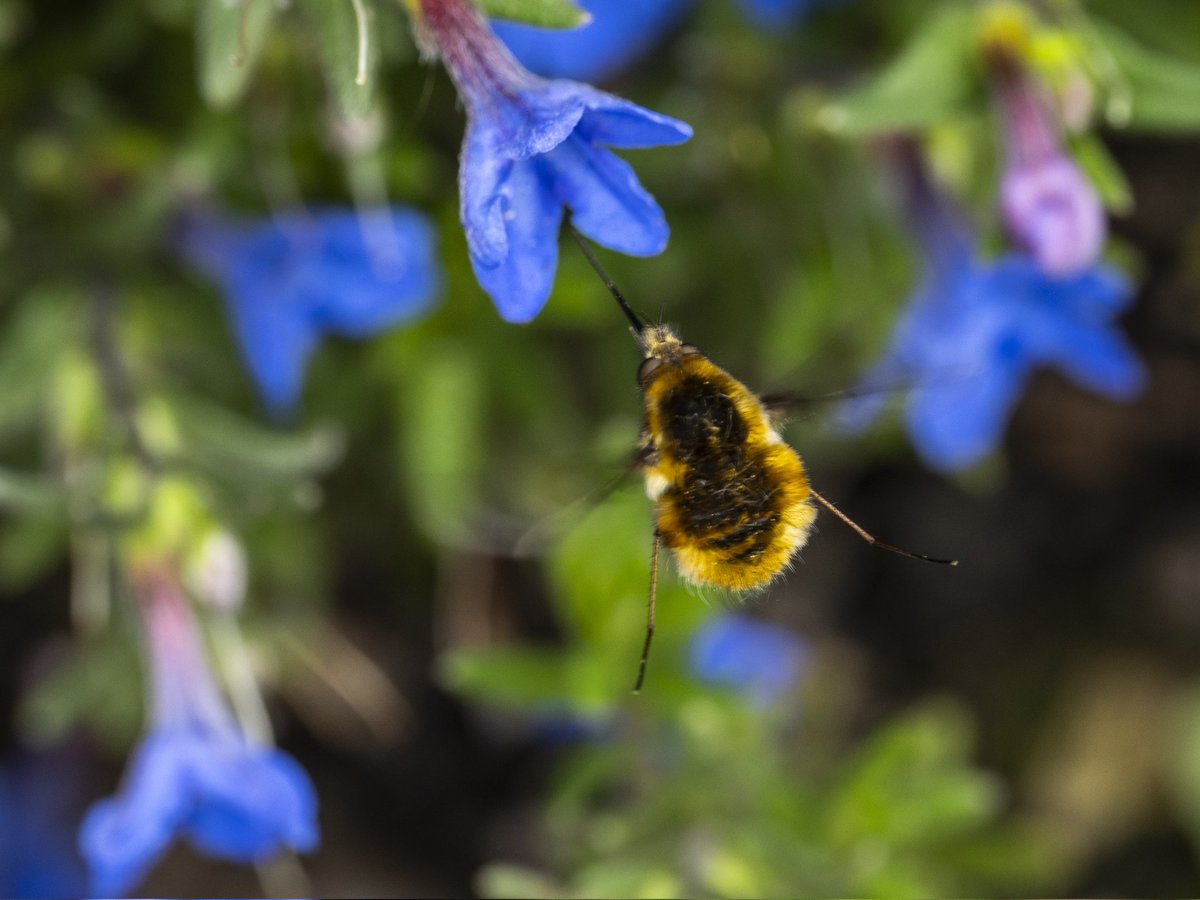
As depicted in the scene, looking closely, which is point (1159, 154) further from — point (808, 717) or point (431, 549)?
point (431, 549)

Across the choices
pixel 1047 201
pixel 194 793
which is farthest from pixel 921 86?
pixel 194 793

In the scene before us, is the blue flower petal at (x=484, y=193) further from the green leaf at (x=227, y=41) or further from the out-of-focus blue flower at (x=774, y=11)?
the out-of-focus blue flower at (x=774, y=11)

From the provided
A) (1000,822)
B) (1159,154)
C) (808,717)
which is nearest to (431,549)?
(808,717)

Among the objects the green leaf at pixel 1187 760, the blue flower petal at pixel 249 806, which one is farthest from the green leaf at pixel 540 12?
the green leaf at pixel 1187 760

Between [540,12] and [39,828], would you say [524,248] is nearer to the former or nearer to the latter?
[540,12]

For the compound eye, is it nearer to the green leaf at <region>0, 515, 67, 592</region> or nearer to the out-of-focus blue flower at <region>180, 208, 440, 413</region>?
the out-of-focus blue flower at <region>180, 208, 440, 413</region>

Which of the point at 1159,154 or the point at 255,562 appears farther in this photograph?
the point at 1159,154
